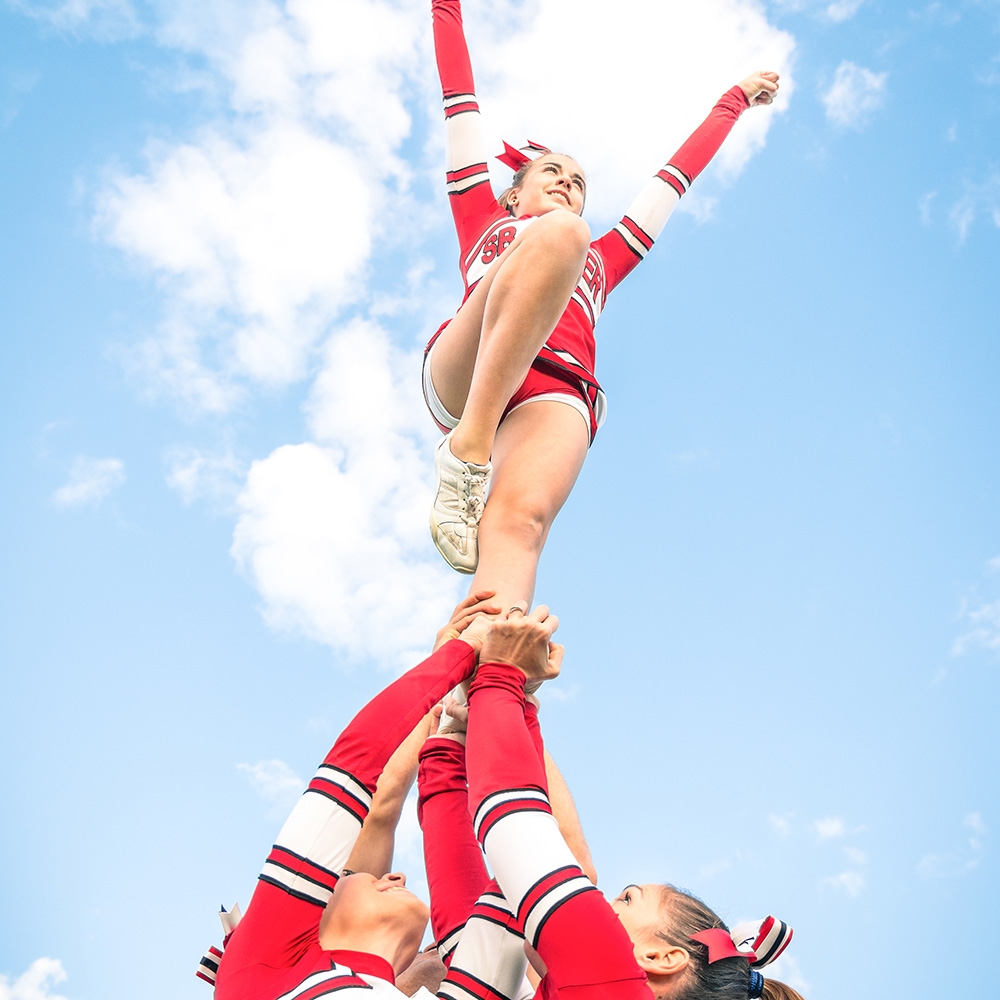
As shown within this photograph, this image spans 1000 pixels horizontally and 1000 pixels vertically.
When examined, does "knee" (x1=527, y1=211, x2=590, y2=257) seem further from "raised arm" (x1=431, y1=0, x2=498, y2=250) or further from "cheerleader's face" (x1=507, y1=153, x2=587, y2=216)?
"raised arm" (x1=431, y1=0, x2=498, y2=250)

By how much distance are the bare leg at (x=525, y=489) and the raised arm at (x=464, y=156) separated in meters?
1.00

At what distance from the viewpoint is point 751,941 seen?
2.22 metres

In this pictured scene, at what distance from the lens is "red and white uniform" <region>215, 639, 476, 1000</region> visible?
176 centimetres

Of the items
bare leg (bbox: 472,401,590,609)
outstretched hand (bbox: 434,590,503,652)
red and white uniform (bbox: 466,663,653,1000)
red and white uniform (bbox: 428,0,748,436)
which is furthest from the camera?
red and white uniform (bbox: 428,0,748,436)

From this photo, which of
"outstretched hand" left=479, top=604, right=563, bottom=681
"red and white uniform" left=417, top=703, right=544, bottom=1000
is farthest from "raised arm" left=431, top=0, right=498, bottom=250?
"red and white uniform" left=417, top=703, right=544, bottom=1000

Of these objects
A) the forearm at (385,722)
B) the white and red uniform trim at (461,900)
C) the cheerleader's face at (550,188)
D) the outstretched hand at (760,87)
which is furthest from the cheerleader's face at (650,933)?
the outstretched hand at (760,87)

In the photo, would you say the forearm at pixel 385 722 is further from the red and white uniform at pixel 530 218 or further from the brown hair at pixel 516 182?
the brown hair at pixel 516 182

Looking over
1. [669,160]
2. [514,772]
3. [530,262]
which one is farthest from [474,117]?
[514,772]

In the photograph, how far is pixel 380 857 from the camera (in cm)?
256

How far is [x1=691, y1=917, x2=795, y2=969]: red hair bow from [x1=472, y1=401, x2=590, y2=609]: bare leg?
87 cm

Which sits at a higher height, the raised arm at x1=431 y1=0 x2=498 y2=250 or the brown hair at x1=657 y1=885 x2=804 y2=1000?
the raised arm at x1=431 y1=0 x2=498 y2=250

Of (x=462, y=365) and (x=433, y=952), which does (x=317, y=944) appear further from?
(x=462, y=365)

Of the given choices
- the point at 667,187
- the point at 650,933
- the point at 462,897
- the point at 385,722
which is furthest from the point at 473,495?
the point at 667,187

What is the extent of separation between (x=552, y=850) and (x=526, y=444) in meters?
1.30
